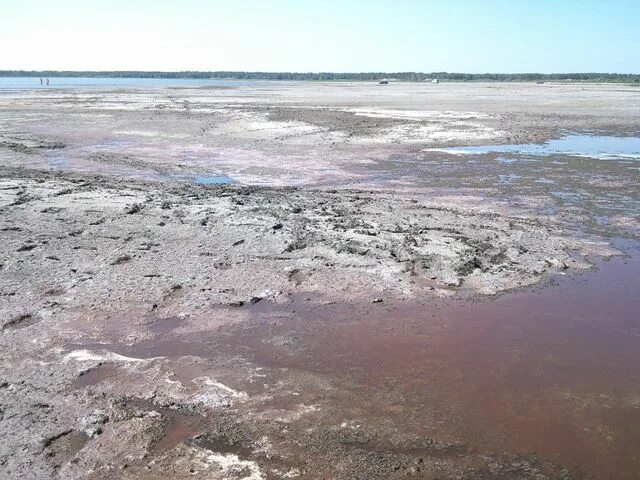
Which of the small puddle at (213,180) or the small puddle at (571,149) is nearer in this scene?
the small puddle at (213,180)

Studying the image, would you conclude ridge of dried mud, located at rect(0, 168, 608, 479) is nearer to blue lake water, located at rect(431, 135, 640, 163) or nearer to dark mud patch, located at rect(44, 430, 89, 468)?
dark mud patch, located at rect(44, 430, 89, 468)

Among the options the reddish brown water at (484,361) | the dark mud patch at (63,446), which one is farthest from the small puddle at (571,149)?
the dark mud patch at (63,446)

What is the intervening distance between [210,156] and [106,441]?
1719 cm

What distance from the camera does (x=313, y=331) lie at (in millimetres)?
6871

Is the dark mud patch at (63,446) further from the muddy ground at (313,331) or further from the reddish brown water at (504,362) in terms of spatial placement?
the reddish brown water at (504,362)

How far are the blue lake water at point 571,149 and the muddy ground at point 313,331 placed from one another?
6.14 metres

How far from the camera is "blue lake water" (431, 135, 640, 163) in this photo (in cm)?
2095

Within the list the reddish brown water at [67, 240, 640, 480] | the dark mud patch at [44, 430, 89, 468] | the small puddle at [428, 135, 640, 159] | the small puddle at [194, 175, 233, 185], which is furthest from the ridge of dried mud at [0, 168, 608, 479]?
the small puddle at [428, 135, 640, 159]

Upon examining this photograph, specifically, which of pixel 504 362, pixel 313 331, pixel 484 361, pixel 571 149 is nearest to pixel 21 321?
pixel 313 331

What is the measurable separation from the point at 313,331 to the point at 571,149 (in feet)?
62.4

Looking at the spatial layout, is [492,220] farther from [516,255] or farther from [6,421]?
[6,421]

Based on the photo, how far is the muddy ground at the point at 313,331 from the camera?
467cm

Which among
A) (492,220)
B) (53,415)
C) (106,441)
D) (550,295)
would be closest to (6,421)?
(53,415)

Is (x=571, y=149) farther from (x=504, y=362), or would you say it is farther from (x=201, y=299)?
(x=201, y=299)
